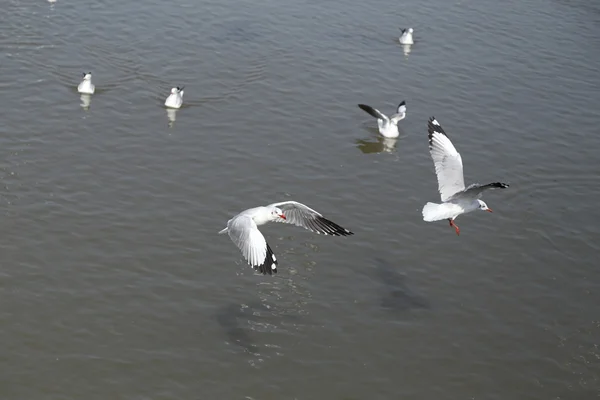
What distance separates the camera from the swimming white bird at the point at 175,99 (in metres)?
17.1

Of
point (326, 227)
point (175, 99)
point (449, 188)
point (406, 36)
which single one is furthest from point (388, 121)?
point (326, 227)

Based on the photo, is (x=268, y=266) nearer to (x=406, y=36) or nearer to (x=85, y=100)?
(x=85, y=100)

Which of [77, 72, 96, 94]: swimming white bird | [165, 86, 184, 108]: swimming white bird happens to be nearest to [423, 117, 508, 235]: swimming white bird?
[165, 86, 184, 108]: swimming white bird

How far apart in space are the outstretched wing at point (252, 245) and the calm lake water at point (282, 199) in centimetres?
105

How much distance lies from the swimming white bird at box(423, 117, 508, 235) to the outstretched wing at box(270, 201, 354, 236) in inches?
48.8

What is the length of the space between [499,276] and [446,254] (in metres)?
0.84

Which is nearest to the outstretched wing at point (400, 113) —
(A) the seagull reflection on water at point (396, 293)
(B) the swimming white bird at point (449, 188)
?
(B) the swimming white bird at point (449, 188)

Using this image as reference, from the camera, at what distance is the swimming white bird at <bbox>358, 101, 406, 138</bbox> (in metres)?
17.1

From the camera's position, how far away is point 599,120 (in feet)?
61.6

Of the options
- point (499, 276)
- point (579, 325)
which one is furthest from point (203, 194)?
point (579, 325)

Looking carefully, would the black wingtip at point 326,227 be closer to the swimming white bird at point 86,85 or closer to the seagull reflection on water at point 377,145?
the seagull reflection on water at point 377,145

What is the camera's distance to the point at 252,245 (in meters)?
10.8

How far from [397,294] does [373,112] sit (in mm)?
5860

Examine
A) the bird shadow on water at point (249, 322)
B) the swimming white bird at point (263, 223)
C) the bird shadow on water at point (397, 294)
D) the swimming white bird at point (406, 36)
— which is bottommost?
the bird shadow on water at point (249, 322)
